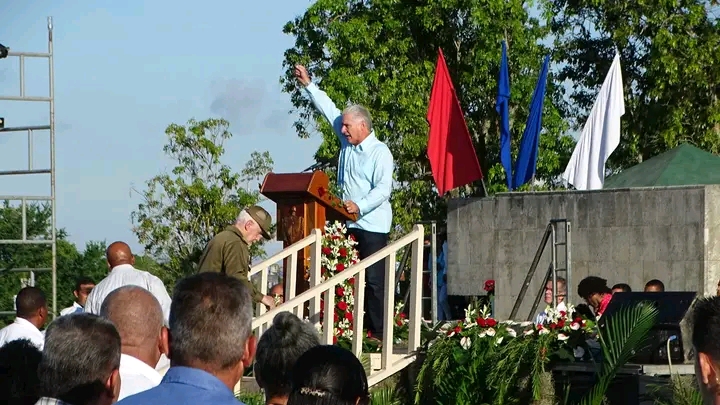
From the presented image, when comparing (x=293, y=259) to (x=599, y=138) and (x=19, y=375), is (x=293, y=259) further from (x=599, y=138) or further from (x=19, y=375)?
(x=599, y=138)

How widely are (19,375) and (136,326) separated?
0.46 metres

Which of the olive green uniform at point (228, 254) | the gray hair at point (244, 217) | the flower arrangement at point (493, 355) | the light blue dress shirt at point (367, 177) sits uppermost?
the light blue dress shirt at point (367, 177)

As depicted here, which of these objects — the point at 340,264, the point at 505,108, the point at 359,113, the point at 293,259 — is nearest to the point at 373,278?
the point at 340,264

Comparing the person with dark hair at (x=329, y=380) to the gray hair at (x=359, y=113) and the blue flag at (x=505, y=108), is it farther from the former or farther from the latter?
the blue flag at (x=505, y=108)

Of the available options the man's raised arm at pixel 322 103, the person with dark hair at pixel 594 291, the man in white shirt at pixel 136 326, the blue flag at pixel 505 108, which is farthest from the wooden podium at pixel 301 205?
the blue flag at pixel 505 108

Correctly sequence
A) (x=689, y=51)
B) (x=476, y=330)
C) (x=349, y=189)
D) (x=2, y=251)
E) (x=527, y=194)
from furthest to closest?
(x=689, y=51) < (x=2, y=251) < (x=527, y=194) < (x=349, y=189) < (x=476, y=330)

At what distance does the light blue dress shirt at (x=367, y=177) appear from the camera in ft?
32.8

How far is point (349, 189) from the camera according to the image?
1017 centimetres

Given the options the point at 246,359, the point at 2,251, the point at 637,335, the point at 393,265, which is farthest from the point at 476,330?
the point at 2,251

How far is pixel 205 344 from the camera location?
3416 millimetres

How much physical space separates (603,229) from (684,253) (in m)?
1.04

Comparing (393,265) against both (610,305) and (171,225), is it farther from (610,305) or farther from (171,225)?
(171,225)

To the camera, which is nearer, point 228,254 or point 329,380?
point 329,380

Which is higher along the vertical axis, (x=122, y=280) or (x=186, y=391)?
(x=122, y=280)
